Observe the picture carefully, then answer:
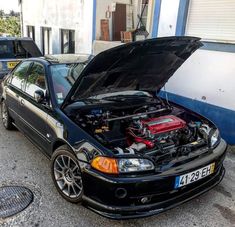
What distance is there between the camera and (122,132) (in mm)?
3055

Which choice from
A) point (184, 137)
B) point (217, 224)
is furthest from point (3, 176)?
point (217, 224)

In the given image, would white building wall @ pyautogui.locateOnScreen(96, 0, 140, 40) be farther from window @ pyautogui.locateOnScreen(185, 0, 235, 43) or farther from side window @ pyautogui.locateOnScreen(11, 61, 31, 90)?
side window @ pyautogui.locateOnScreen(11, 61, 31, 90)

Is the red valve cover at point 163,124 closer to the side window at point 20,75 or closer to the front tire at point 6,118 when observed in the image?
the side window at point 20,75

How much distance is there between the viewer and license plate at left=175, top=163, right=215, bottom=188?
263 cm

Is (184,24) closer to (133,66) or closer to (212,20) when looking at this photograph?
(212,20)

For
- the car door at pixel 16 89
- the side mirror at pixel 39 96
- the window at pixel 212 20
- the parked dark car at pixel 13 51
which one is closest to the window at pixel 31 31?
the parked dark car at pixel 13 51

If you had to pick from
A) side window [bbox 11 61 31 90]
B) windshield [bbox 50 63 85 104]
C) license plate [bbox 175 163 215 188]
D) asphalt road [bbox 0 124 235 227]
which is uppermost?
windshield [bbox 50 63 85 104]

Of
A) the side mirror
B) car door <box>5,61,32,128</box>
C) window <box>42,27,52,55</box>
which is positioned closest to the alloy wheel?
the side mirror

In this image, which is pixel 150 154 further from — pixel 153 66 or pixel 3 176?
pixel 3 176

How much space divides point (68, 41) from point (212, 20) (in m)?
6.93

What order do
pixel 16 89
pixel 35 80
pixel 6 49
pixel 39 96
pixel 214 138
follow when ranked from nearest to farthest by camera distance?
pixel 214 138
pixel 39 96
pixel 35 80
pixel 16 89
pixel 6 49

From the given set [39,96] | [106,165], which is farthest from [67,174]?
[39,96]

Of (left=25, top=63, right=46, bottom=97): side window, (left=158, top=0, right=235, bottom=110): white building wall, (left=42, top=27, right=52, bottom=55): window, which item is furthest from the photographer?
(left=42, top=27, right=52, bottom=55): window

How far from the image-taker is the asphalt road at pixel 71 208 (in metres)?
2.81
